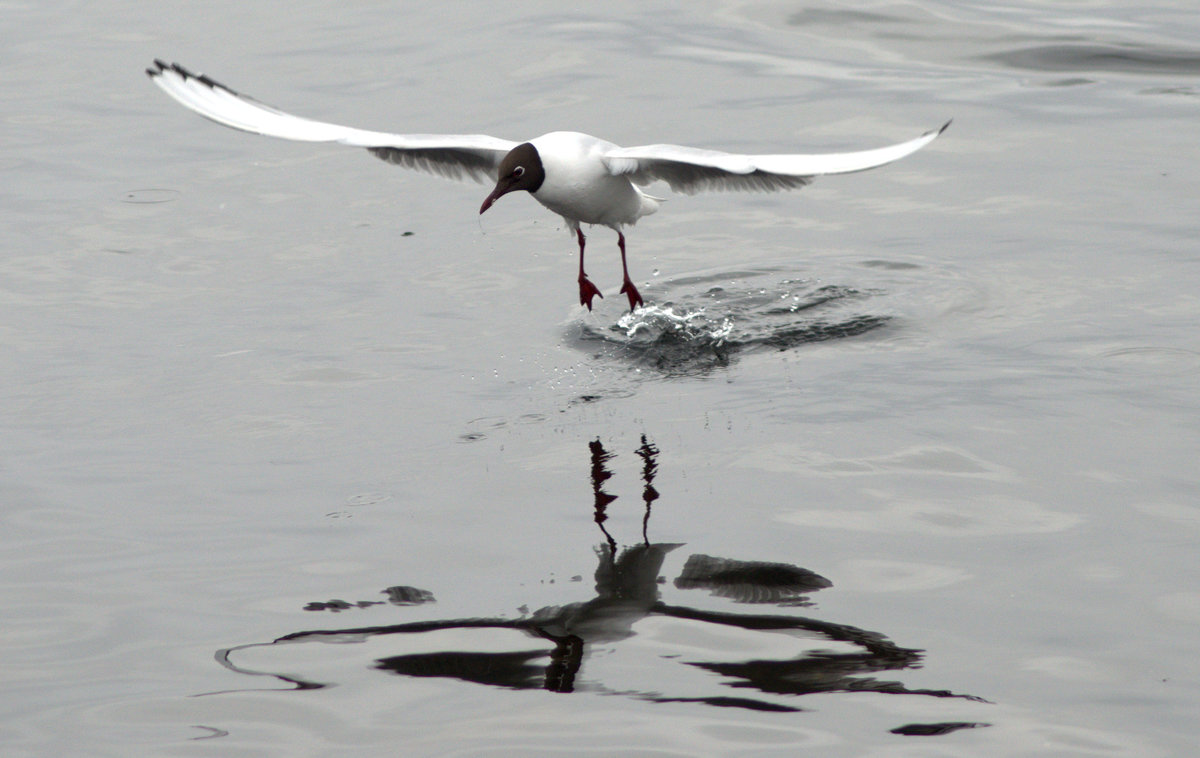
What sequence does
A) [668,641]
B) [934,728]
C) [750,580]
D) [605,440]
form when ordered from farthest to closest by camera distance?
[605,440] < [750,580] < [668,641] < [934,728]

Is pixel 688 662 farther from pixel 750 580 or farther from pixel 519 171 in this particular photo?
pixel 519 171

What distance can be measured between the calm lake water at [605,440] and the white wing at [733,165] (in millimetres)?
668

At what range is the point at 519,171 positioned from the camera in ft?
25.8

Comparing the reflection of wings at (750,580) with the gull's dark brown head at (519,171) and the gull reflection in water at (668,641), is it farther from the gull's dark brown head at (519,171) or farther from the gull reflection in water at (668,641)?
the gull's dark brown head at (519,171)

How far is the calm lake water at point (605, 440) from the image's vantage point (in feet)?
14.8

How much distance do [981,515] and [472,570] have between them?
1.84m

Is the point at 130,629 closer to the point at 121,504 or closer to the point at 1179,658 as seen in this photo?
the point at 121,504

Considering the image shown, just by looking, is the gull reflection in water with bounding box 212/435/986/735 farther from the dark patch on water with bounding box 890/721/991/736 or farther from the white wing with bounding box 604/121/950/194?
the white wing with bounding box 604/121/950/194

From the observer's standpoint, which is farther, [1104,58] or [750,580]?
[1104,58]

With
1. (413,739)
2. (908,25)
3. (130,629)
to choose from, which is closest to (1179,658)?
(413,739)

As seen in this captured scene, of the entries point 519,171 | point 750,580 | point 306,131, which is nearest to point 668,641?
point 750,580

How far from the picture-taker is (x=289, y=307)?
8.30 m

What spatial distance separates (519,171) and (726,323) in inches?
51.6

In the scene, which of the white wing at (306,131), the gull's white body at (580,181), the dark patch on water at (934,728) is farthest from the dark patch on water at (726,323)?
the dark patch on water at (934,728)
